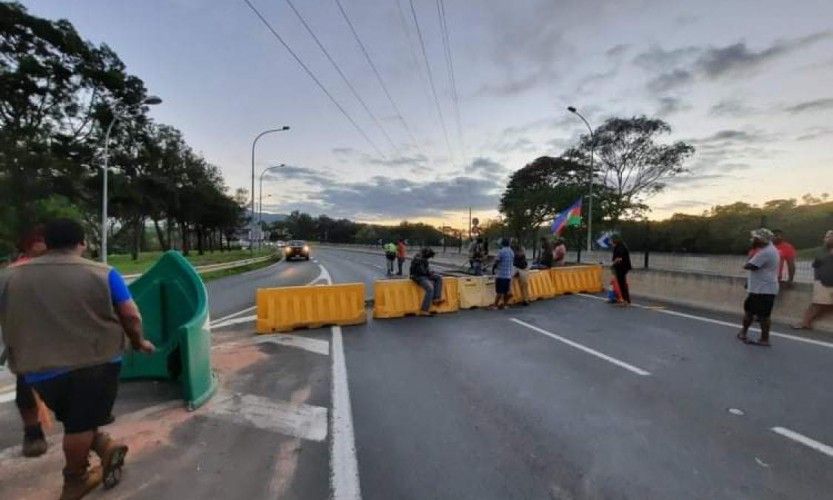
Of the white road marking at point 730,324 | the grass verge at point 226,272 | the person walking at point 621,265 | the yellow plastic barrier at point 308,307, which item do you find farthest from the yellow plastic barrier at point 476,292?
the grass verge at point 226,272

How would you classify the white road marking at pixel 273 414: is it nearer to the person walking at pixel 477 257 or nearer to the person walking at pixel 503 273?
the person walking at pixel 503 273

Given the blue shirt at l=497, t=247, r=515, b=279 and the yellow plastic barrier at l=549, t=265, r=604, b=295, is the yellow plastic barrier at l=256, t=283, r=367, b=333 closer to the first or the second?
the blue shirt at l=497, t=247, r=515, b=279

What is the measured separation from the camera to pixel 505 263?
11.9 m

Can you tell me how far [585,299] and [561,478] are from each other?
11.3 meters

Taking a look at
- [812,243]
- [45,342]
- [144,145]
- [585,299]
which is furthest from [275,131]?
[812,243]

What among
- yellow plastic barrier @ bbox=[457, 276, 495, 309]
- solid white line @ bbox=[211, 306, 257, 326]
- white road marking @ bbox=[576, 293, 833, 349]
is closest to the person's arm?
solid white line @ bbox=[211, 306, 257, 326]

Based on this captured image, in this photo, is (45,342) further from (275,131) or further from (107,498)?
(275,131)

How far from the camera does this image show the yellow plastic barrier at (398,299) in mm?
10750

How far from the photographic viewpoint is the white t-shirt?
7832 millimetres

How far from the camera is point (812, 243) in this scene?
40688 mm

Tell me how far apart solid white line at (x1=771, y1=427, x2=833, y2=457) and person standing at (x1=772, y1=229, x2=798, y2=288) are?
7.24 meters

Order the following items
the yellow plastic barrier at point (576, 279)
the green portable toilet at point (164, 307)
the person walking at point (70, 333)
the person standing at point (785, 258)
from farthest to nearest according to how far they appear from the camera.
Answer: the yellow plastic barrier at point (576, 279) < the person standing at point (785, 258) < the green portable toilet at point (164, 307) < the person walking at point (70, 333)

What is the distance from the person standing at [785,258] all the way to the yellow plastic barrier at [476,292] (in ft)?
20.5

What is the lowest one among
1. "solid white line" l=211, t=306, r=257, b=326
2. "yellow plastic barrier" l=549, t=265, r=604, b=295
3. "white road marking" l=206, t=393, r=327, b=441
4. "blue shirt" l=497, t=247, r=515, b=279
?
"solid white line" l=211, t=306, r=257, b=326
